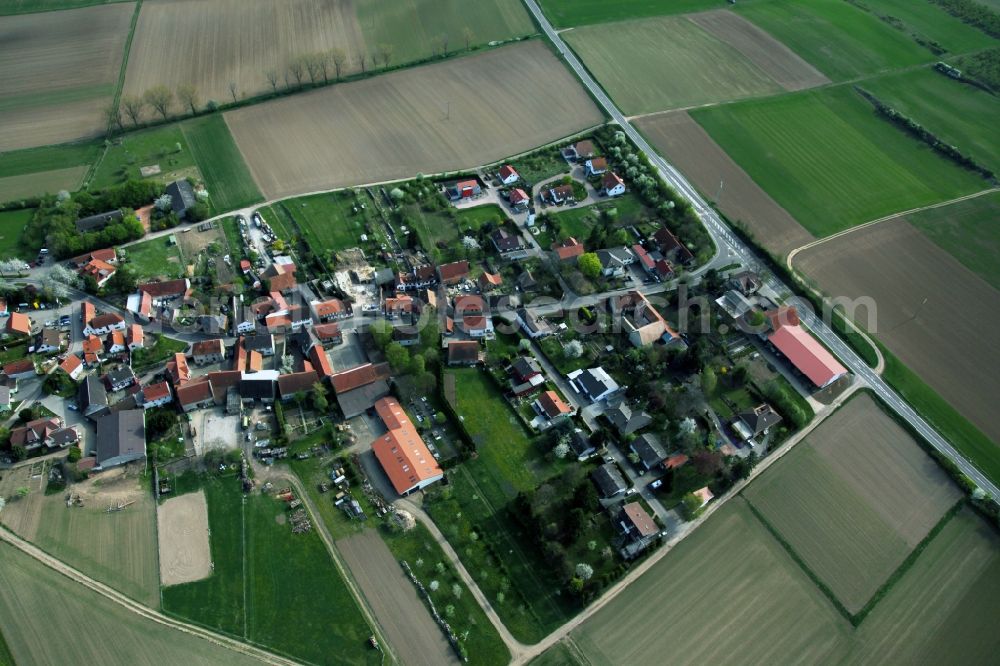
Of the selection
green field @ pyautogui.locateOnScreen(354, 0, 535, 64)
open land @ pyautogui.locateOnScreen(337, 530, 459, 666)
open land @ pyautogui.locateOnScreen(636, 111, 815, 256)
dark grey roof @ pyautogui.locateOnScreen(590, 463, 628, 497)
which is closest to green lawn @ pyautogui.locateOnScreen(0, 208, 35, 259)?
open land @ pyautogui.locateOnScreen(337, 530, 459, 666)

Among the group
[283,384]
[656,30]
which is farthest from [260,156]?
[656,30]

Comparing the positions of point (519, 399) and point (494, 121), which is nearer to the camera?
point (519, 399)

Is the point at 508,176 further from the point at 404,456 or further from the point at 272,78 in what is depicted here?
the point at 404,456

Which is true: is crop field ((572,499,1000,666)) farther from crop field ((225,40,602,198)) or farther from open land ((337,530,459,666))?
crop field ((225,40,602,198))

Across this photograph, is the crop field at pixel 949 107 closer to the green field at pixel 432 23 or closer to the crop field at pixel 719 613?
the green field at pixel 432 23

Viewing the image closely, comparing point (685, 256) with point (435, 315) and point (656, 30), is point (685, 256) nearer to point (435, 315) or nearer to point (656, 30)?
point (435, 315)

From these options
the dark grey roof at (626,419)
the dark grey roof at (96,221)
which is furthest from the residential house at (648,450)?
the dark grey roof at (96,221)

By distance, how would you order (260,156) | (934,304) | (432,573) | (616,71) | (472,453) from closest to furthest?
(432,573)
(472,453)
(934,304)
(260,156)
(616,71)
